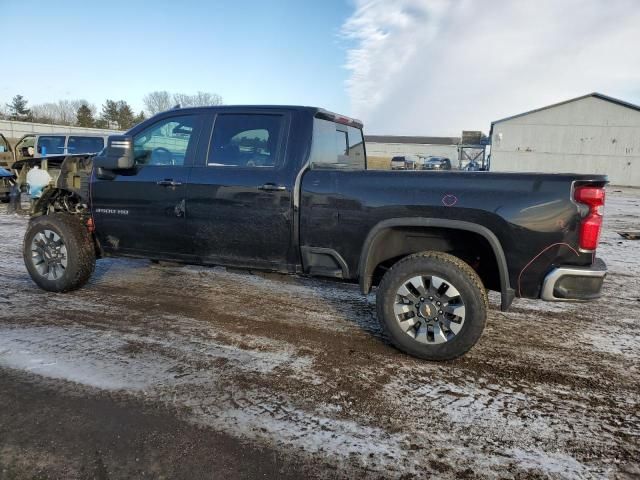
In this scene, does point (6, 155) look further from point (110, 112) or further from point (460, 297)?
point (110, 112)

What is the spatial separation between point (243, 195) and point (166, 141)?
114 centimetres

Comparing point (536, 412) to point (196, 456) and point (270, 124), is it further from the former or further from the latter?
point (270, 124)

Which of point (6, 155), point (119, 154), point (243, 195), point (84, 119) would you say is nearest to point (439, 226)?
point (243, 195)

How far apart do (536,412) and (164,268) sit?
16.5 ft

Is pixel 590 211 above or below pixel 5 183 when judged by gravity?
above

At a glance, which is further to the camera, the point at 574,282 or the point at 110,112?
the point at 110,112

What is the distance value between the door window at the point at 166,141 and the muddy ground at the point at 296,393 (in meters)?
1.50

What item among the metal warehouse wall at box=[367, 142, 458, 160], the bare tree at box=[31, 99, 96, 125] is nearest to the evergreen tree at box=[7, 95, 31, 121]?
the bare tree at box=[31, 99, 96, 125]

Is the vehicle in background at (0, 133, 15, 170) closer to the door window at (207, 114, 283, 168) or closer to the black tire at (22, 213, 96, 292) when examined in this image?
the black tire at (22, 213, 96, 292)

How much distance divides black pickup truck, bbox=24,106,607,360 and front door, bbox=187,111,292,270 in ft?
0.04

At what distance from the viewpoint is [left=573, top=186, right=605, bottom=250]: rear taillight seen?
10.1 ft

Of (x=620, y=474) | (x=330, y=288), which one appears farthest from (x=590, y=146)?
(x=620, y=474)

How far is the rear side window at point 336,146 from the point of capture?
4.14 meters

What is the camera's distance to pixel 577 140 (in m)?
33.7
